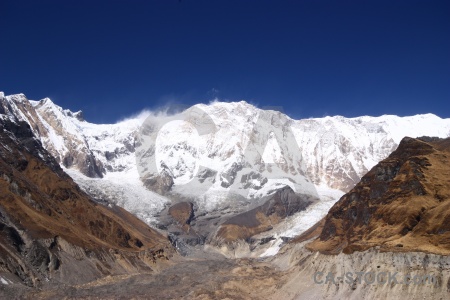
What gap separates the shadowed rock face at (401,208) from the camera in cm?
8081

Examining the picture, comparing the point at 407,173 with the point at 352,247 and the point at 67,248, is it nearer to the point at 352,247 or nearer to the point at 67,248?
the point at 352,247

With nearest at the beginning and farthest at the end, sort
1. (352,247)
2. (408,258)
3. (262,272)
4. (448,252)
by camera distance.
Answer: (448,252) < (408,258) < (352,247) < (262,272)

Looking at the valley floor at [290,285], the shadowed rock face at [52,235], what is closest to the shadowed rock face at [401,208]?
the valley floor at [290,285]

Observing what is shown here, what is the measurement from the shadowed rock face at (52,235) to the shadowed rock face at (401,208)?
177ft

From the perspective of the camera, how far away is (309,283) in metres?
97.8

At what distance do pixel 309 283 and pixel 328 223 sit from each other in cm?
3864

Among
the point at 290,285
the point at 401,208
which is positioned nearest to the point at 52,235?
the point at 290,285

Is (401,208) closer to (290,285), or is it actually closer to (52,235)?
(290,285)

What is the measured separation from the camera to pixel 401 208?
93.8m

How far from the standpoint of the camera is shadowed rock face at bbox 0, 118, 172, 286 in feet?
338

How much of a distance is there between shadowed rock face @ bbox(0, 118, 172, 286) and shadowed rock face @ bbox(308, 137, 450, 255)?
5401 centimetres

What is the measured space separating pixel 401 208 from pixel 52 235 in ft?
244

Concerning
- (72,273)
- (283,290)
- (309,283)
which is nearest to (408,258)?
(309,283)

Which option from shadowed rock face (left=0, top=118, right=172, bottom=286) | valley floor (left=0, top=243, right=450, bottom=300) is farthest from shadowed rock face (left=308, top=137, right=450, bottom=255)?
shadowed rock face (left=0, top=118, right=172, bottom=286)
